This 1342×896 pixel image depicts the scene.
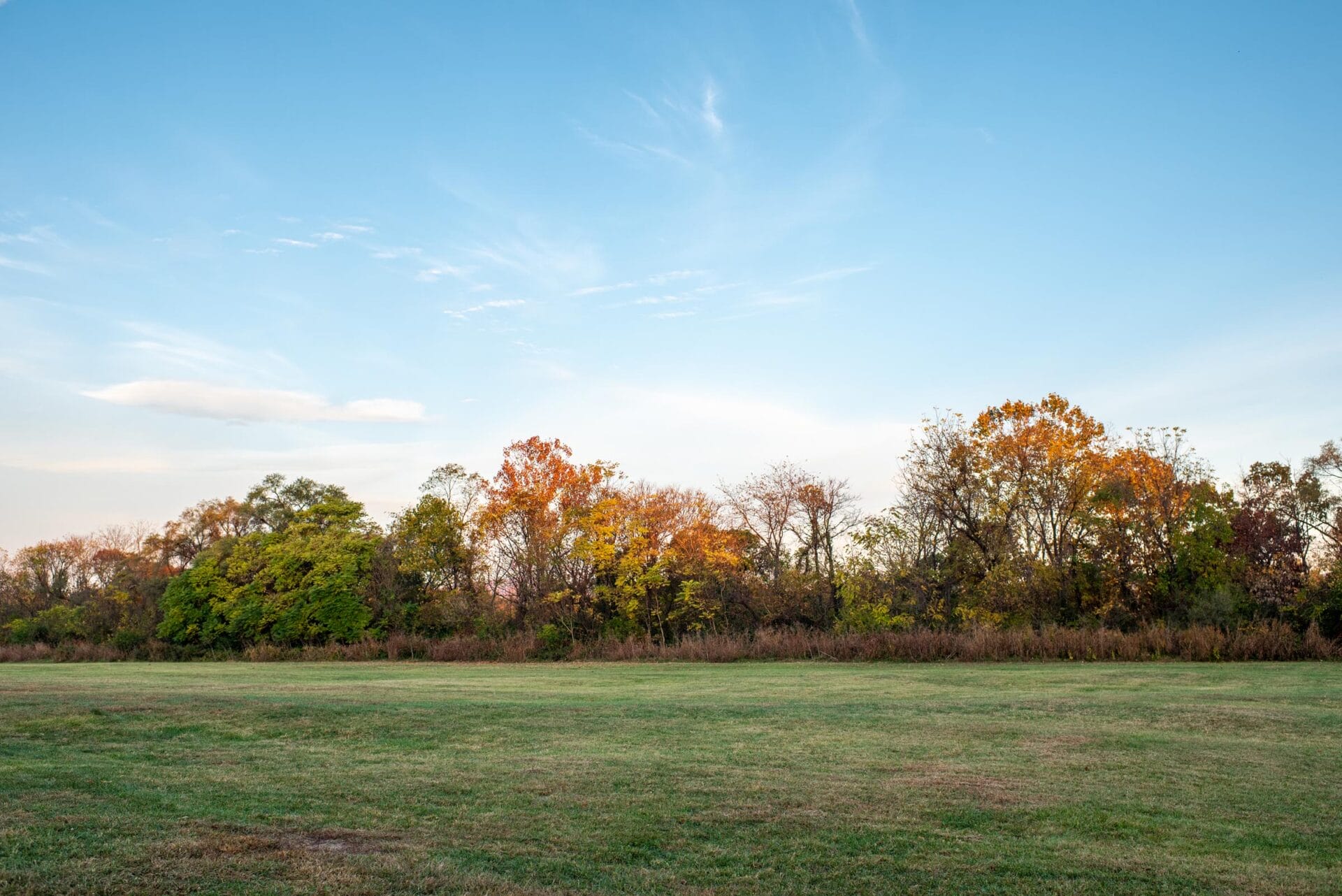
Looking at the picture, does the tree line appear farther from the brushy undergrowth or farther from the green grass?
the green grass

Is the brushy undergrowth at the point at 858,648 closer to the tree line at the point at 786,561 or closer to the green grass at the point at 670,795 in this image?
the tree line at the point at 786,561

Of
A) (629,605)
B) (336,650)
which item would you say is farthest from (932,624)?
(336,650)

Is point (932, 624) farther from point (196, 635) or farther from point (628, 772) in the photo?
point (196, 635)

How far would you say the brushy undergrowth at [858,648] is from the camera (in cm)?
2227

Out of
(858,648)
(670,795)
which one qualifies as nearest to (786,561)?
(858,648)

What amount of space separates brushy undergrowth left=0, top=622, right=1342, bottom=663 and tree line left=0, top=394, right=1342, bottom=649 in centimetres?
151

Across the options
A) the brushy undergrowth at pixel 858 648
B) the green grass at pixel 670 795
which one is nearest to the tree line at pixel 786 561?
the brushy undergrowth at pixel 858 648

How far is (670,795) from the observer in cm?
705

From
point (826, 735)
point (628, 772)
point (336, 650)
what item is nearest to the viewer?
point (628, 772)

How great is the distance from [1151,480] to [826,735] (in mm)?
28216

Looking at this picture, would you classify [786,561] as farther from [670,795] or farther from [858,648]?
[670,795]

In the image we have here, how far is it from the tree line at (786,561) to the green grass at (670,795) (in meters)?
17.8

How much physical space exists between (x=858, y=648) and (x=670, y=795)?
1998 centimetres

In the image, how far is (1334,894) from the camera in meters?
4.78
